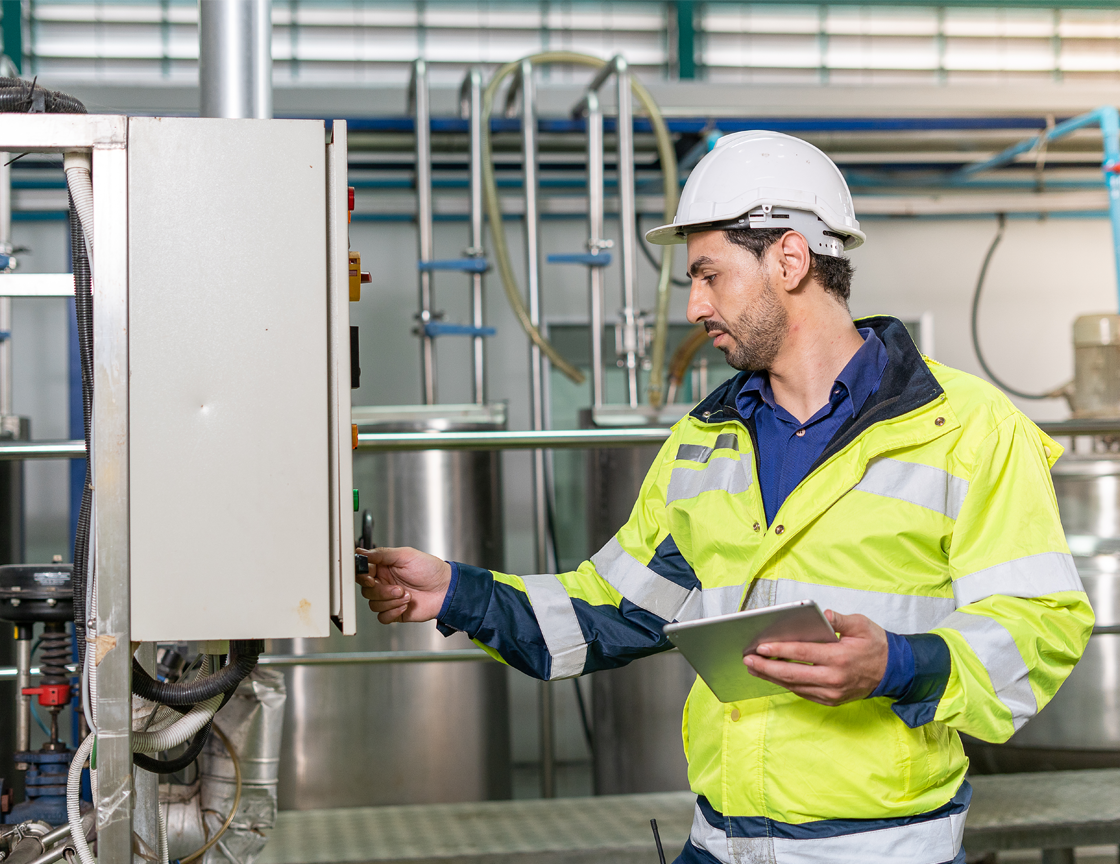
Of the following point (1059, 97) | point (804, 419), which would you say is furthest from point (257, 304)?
point (1059, 97)

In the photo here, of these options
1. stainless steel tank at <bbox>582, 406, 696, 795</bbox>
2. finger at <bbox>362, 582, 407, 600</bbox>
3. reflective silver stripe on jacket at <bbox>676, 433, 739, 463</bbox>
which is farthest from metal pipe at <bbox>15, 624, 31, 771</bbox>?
stainless steel tank at <bbox>582, 406, 696, 795</bbox>

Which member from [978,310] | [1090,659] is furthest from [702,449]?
[978,310]

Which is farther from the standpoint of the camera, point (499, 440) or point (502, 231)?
point (502, 231)

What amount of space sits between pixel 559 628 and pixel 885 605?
0.36 meters

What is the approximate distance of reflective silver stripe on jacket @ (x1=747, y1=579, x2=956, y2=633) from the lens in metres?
0.92

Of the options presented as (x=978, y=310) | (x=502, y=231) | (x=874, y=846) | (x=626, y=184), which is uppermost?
(x=626, y=184)

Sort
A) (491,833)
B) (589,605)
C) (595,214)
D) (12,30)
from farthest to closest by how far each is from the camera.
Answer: (12,30), (595,214), (491,833), (589,605)

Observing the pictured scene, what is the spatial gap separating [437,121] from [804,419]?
211 cm

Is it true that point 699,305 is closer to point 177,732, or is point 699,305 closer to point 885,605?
point 885,605

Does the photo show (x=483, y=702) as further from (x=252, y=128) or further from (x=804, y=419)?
(x=252, y=128)

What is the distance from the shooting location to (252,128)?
824 mm

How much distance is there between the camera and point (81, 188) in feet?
2.75

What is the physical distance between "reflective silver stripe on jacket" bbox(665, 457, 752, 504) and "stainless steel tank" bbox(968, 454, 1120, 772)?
5.07ft


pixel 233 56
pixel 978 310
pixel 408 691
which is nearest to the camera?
pixel 233 56
